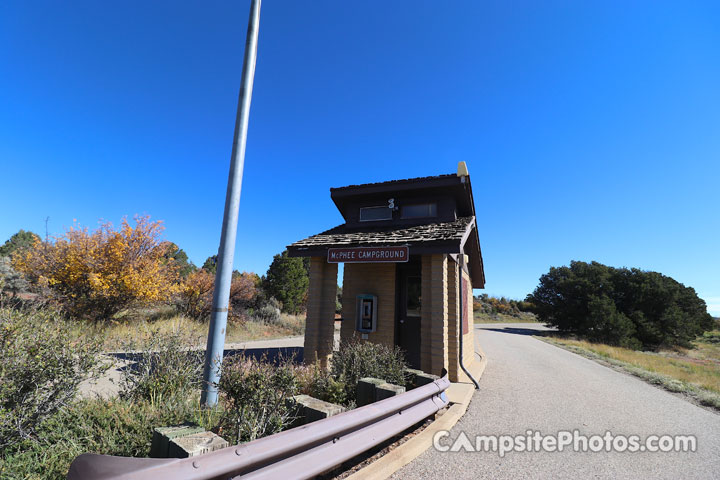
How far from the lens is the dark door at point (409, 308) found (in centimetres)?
848

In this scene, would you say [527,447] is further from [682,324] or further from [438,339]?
[682,324]

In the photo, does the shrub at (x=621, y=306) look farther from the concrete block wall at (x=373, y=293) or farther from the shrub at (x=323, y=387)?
the shrub at (x=323, y=387)

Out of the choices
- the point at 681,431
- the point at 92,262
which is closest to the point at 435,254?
the point at 681,431

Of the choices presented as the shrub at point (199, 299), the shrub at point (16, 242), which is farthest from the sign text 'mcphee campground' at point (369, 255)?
the shrub at point (16, 242)

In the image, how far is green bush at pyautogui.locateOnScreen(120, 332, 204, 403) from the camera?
3.79 m

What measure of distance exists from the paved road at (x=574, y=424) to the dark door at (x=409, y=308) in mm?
2001

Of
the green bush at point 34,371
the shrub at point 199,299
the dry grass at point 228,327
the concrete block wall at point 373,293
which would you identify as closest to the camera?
the green bush at point 34,371

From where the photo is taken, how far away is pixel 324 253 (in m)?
8.20

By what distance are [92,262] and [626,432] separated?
671 inches

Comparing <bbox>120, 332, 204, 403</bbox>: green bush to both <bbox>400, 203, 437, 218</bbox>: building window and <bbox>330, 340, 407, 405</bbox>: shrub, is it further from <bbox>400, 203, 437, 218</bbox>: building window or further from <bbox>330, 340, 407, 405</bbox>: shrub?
<bbox>400, 203, 437, 218</bbox>: building window

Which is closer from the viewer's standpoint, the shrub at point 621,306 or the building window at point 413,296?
the building window at point 413,296

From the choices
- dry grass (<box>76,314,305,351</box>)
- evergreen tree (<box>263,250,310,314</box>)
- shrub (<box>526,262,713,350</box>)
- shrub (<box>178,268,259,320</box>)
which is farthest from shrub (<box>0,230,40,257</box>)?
shrub (<box>526,262,713,350</box>)

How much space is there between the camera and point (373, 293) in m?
8.69

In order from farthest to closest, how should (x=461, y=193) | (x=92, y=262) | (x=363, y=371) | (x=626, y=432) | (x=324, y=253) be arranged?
1. (x=92, y=262)
2. (x=461, y=193)
3. (x=324, y=253)
4. (x=363, y=371)
5. (x=626, y=432)
